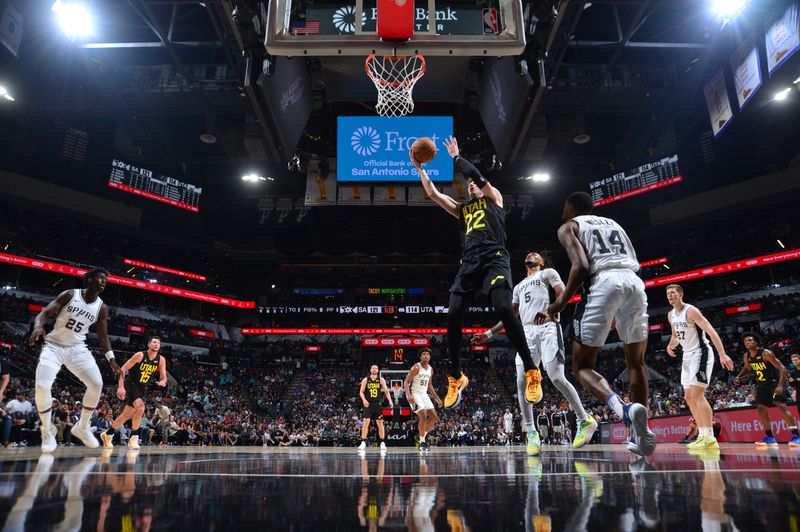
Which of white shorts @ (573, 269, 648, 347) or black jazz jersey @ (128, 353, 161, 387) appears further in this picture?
black jazz jersey @ (128, 353, 161, 387)

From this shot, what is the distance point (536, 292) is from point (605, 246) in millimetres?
2130

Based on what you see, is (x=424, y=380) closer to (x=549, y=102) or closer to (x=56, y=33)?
(x=549, y=102)

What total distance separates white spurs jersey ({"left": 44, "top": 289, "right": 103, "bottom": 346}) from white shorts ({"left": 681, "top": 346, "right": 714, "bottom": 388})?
7756 millimetres

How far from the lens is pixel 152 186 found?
2195cm

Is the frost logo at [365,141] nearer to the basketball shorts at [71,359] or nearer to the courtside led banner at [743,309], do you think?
the basketball shorts at [71,359]

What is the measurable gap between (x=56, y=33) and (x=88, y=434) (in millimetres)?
11518

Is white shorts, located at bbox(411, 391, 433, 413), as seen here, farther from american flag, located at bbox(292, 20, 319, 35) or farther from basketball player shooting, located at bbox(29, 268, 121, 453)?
american flag, located at bbox(292, 20, 319, 35)

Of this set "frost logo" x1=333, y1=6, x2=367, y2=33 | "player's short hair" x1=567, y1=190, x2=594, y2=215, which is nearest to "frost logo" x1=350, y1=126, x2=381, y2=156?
"frost logo" x1=333, y1=6, x2=367, y2=33

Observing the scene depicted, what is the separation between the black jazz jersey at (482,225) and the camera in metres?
4.71

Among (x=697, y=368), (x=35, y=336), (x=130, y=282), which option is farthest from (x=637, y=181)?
(x=130, y=282)

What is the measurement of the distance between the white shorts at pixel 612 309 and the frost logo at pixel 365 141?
10.4 metres

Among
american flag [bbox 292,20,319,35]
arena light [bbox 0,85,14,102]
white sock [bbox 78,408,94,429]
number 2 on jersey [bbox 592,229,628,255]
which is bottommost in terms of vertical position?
white sock [bbox 78,408,94,429]

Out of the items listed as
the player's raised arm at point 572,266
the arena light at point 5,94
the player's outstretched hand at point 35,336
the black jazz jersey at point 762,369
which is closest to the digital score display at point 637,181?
the black jazz jersey at point 762,369

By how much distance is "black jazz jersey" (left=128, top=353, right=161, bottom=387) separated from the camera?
8.84 metres
